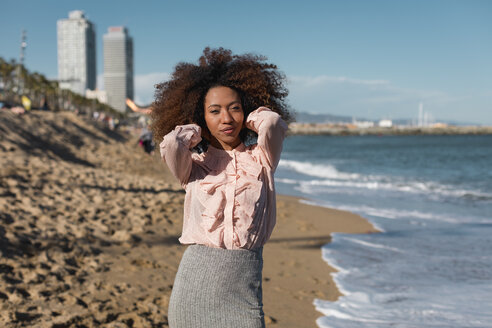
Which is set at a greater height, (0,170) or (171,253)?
(0,170)

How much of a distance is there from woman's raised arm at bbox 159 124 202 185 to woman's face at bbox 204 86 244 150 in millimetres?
127

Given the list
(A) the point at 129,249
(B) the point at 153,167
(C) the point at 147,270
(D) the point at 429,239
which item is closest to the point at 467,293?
(D) the point at 429,239

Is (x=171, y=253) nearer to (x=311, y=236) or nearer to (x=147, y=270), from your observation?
(x=147, y=270)

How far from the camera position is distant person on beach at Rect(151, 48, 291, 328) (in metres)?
1.93

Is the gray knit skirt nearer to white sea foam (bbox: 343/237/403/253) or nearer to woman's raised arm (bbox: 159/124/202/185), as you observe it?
woman's raised arm (bbox: 159/124/202/185)

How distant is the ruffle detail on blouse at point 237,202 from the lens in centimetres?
195

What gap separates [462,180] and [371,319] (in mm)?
20679

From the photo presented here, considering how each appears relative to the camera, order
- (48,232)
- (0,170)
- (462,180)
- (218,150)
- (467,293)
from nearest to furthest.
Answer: (218,150) < (467,293) < (48,232) < (0,170) < (462,180)

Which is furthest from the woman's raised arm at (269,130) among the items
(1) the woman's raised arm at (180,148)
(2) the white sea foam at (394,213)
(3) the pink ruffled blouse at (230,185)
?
(2) the white sea foam at (394,213)

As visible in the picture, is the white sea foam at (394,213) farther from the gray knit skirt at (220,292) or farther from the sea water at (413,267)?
the gray knit skirt at (220,292)

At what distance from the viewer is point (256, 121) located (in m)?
1.95

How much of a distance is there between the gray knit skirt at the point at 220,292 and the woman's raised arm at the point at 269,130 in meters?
0.42

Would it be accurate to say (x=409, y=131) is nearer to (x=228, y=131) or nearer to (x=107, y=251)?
(x=107, y=251)

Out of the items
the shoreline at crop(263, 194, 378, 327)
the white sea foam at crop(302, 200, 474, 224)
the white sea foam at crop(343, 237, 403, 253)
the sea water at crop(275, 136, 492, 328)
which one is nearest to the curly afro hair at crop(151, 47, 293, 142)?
the shoreline at crop(263, 194, 378, 327)
